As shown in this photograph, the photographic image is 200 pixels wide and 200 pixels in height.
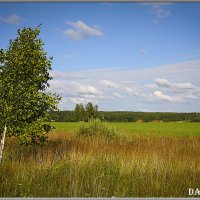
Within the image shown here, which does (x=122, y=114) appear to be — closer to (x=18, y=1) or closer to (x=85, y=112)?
(x=85, y=112)

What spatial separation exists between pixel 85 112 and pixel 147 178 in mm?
15419

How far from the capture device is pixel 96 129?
51.7 ft

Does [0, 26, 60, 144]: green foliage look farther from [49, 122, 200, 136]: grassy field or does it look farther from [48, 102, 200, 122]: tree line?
[49, 122, 200, 136]: grassy field

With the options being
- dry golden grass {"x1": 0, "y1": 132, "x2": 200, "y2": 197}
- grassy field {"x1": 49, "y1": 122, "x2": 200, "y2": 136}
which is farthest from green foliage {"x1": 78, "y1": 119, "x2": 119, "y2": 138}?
dry golden grass {"x1": 0, "y1": 132, "x2": 200, "y2": 197}

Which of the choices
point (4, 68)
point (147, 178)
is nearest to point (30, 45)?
point (4, 68)

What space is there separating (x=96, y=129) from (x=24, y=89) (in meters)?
8.89

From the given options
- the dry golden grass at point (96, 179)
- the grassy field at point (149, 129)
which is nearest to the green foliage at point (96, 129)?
the grassy field at point (149, 129)

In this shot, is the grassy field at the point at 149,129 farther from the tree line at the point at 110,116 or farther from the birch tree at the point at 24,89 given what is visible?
the birch tree at the point at 24,89

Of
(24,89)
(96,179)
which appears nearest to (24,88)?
(24,89)

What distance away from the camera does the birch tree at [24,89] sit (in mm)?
7117

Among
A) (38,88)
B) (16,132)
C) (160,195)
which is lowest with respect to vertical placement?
(160,195)

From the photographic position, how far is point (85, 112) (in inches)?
857

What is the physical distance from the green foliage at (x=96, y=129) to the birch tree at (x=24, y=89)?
781cm

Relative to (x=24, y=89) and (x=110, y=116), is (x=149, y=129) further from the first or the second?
(x=24, y=89)
